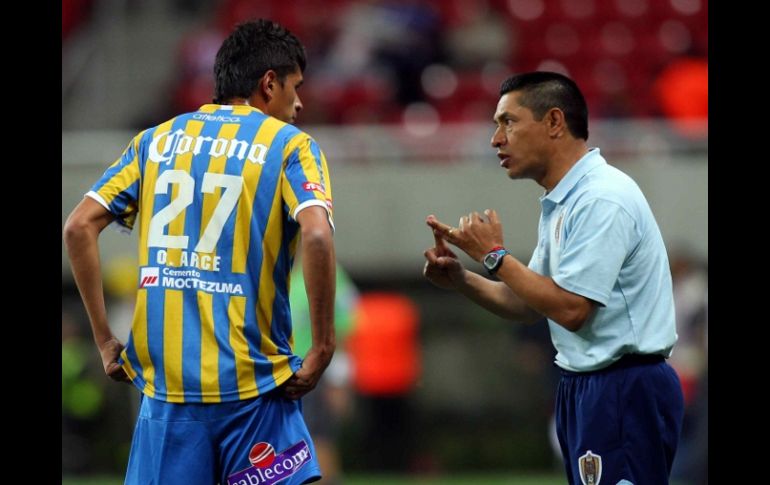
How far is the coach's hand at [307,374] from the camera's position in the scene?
441 centimetres

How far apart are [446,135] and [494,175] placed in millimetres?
585

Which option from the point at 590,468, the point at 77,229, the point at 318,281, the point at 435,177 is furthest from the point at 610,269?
the point at 435,177

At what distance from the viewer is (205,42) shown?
1312cm

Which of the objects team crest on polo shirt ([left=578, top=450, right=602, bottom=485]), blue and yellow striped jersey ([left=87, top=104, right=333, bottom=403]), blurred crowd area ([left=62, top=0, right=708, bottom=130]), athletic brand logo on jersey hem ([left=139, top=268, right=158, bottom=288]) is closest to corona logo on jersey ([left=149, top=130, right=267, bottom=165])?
blue and yellow striped jersey ([left=87, top=104, right=333, bottom=403])

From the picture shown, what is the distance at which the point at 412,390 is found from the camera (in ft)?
37.6

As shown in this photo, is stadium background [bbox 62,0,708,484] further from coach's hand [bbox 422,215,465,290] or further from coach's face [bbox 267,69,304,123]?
coach's face [bbox 267,69,304,123]

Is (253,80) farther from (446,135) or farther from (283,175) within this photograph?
(446,135)

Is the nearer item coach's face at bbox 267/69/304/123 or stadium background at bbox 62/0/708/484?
coach's face at bbox 267/69/304/123

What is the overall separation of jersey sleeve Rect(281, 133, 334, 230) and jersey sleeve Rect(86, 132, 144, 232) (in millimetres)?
563

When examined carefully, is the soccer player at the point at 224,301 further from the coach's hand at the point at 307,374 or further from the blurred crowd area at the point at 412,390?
the blurred crowd area at the point at 412,390

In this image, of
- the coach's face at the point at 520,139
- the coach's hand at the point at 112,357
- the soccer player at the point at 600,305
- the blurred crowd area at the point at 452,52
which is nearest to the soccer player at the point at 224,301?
the coach's hand at the point at 112,357

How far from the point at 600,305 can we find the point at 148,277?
61.9 inches

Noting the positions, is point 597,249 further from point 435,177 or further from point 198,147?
point 435,177

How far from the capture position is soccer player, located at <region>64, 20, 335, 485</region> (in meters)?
4.41
